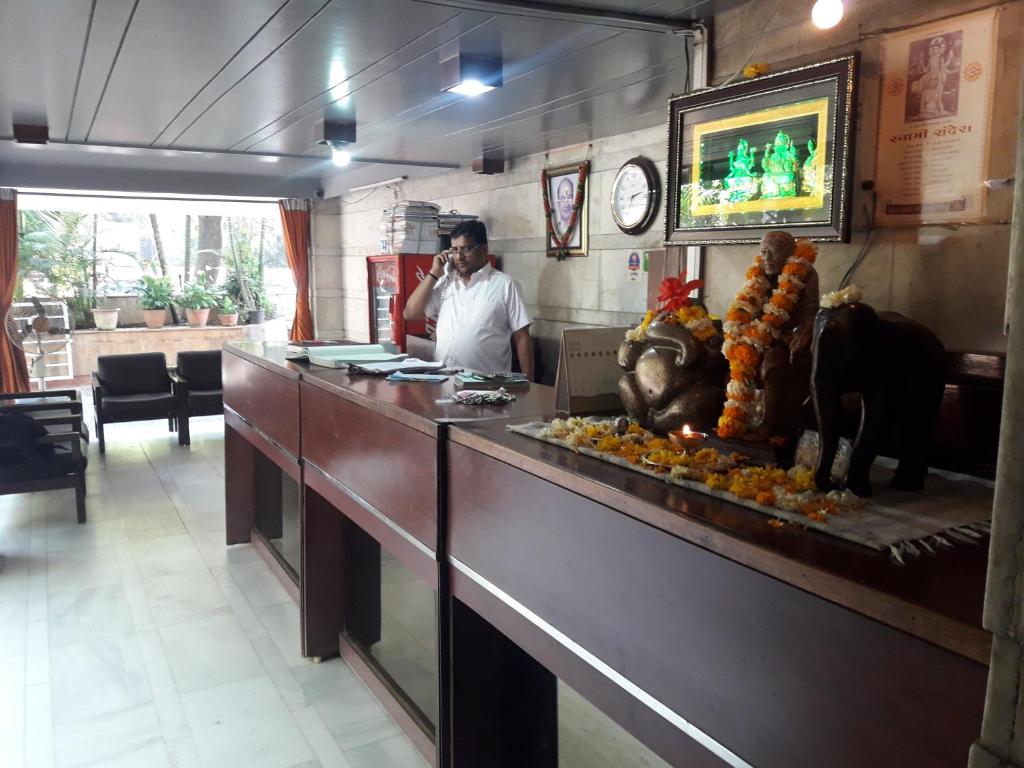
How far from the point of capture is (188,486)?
587 cm

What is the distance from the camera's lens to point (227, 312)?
11609mm

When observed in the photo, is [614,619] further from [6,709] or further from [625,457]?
[6,709]

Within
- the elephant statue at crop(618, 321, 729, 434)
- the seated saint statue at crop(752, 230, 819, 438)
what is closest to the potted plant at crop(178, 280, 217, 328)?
the elephant statue at crop(618, 321, 729, 434)

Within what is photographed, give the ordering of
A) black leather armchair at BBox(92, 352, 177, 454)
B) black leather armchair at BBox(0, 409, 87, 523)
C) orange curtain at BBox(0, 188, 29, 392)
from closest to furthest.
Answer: black leather armchair at BBox(0, 409, 87, 523)
black leather armchair at BBox(92, 352, 177, 454)
orange curtain at BBox(0, 188, 29, 392)

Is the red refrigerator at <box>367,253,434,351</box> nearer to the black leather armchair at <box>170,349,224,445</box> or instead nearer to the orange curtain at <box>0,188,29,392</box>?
the black leather armchair at <box>170,349,224,445</box>

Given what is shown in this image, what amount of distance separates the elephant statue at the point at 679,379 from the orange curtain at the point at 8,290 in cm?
810

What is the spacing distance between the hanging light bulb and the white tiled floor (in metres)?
2.56

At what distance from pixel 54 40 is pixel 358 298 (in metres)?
6.06

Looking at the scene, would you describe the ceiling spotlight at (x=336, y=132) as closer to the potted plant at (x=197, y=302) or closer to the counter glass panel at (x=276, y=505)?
the counter glass panel at (x=276, y=505)

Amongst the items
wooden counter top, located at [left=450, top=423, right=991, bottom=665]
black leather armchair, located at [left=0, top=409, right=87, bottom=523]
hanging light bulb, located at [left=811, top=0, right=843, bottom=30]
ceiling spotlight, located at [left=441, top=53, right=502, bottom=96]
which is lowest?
black leather armchair, located at [left=0, top=409, right=87, bottom=523]

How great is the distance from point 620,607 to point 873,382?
58 centimetres

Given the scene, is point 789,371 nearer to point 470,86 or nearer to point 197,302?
point 470,86

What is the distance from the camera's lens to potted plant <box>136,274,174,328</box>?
1112 cm

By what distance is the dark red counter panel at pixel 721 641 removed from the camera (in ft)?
3.04
